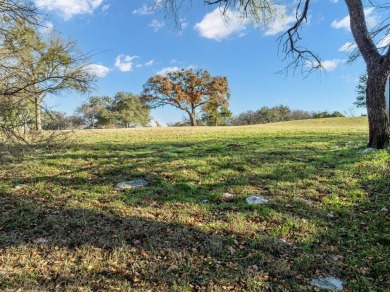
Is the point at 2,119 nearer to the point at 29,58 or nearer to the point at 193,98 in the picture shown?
the point at 29,58

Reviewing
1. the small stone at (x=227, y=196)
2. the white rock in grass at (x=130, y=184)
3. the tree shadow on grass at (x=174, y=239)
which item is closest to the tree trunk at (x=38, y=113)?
the tree shadow on grass at (x=174, y=239)

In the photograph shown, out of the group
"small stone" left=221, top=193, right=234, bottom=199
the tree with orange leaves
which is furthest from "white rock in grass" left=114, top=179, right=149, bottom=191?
the tree with orange leaves

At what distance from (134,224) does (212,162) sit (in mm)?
3873

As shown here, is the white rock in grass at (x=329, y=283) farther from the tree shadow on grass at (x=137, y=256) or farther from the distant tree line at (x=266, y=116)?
the distant tree line at (x=266, y=116)

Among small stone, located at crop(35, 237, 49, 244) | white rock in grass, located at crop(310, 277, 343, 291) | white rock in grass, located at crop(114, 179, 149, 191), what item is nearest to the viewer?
white rock in grass, located at crop(310, 277, 343, 291)

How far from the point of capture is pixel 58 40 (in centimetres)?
582

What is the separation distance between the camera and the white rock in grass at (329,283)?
3156 mm

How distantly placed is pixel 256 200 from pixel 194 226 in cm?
145

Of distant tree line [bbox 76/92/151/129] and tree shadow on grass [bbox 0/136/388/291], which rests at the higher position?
distant tree line [bbox 76/92/151/129]

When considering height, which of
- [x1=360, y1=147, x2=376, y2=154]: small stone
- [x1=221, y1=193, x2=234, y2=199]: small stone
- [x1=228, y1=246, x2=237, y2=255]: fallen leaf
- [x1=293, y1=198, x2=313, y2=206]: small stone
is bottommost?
[x1=228, y1=246, x2=237, y2=255]: fallen leaf

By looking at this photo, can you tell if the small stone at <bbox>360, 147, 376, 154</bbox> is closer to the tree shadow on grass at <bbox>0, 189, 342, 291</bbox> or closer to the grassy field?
the grassy field

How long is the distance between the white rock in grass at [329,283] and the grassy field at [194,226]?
0.08 metres

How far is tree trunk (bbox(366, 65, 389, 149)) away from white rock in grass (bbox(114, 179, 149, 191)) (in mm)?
6665

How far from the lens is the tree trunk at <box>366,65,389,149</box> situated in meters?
8.48
